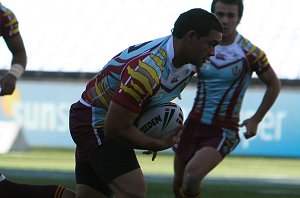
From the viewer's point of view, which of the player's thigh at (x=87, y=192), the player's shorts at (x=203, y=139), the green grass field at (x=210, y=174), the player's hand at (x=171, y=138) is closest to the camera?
the player's hand at (x=171, y=138)

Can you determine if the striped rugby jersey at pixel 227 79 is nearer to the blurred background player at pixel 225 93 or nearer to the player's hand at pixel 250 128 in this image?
the blurred background player at pixel 225 93

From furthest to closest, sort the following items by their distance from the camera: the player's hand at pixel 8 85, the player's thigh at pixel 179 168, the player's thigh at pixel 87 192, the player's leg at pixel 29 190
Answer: the player's thigh at pixel 179 168 < the player's hand at pixel 8 85 < the player's leg at pixel 29 190 < the player's thigh at pixel 87 192

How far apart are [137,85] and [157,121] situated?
1.59ft

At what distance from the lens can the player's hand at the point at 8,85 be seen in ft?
24.0

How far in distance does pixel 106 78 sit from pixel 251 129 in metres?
2.85

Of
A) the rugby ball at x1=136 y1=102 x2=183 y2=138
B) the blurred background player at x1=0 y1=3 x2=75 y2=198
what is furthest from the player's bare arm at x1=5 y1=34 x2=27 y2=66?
the rugby ball at x1=136 y1=102 x2=183 y2=138

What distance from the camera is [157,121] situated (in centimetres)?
622

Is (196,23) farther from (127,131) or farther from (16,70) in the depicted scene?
(16,70)

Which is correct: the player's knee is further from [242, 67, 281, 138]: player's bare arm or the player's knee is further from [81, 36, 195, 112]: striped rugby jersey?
[81, 36, 195, 112]: striped rugby jersey

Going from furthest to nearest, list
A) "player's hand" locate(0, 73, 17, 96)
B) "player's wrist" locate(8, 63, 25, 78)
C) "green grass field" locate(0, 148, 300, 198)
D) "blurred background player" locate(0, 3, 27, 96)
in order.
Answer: "green grass field" locate(0, 148, 300, 198) < "player's wrist" locate(8, 63, 25, 78) < "blurred background player" locate(0, 3, 27, 96) < "player's hand" locate(0, 73, 17, 96)

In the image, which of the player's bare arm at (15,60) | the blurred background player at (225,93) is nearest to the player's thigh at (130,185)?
the player's bare arm at (15,60)

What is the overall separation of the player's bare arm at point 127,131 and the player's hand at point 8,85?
156cm

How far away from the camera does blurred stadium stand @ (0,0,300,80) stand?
30.1 meters

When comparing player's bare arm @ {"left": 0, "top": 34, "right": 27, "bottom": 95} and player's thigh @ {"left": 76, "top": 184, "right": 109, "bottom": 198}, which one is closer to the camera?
player's thigh @ {"left": 76, "top": 184, "right": 109, "bottom": 198}
